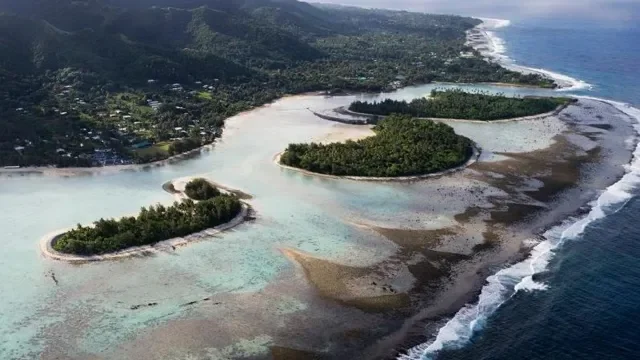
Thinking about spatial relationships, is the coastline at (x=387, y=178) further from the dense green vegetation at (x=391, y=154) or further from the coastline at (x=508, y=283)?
the coastline at (x=508, y=283)

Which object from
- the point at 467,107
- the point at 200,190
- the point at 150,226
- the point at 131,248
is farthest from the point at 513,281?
the point at 467,107

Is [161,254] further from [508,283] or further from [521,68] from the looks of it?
[521,68]

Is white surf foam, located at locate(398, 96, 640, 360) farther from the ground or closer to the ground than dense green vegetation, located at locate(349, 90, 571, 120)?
closer to the ground

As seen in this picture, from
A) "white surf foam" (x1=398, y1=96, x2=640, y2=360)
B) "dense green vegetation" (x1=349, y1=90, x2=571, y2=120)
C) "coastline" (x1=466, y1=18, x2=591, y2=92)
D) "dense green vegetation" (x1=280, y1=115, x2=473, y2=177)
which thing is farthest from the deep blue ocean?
→ "coastline" (x1=466, y1=18, x2=591, y2=92)

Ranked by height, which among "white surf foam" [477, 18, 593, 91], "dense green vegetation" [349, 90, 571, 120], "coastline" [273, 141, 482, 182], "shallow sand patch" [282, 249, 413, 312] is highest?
"white surf foam" [477, 18, 593, 91]

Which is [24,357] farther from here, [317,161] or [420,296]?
[317,161]

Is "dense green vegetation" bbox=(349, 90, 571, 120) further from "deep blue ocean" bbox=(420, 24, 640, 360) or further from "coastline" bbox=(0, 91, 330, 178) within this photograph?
"coastline" bbox=(0, 91, 330, 178)

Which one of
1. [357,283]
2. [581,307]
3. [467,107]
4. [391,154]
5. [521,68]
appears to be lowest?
[357,283]
